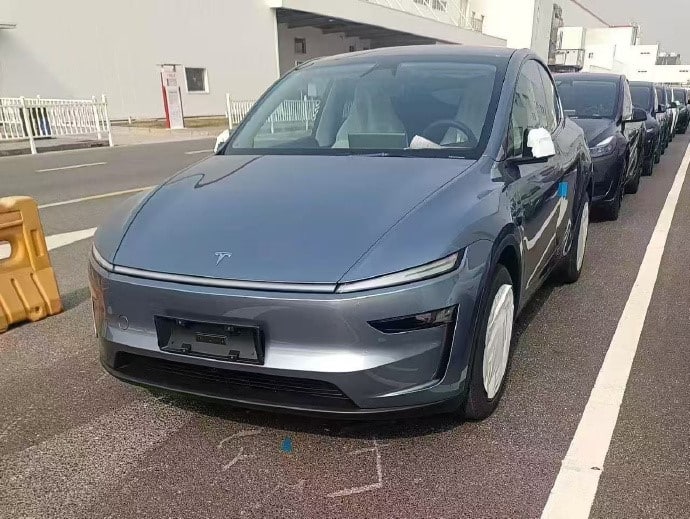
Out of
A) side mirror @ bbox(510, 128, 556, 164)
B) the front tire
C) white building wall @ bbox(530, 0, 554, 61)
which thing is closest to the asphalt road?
the front tire

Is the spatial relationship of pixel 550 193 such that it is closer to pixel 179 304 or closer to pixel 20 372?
pixel 179 304

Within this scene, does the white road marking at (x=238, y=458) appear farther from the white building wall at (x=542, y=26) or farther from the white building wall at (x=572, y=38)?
the white building wall at (x=572, y=38)

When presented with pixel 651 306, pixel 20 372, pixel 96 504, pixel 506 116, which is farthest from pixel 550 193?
pixel 20 372

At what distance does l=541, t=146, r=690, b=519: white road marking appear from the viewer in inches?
85.5

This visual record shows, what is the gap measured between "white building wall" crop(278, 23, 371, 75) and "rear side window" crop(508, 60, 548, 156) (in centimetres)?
3036

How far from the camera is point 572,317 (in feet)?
13.0

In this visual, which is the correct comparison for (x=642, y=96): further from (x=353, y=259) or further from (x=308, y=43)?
(x=308, y=43)

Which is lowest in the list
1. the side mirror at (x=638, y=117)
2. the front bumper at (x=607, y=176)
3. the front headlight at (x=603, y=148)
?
the front bumper at (x=607, y=176)

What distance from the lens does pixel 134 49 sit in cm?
2308

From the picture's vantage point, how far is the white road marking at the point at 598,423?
217 centimetres

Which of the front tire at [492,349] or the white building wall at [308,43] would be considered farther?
the white building wall at [308,43]

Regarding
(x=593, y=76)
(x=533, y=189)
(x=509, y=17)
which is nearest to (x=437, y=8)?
(x=509, y=17)

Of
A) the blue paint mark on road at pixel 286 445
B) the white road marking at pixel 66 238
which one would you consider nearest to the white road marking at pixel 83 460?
the blue paint mark on road at pixel 286 445

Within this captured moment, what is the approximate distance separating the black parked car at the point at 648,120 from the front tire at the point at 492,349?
818 centimetres
